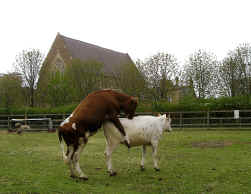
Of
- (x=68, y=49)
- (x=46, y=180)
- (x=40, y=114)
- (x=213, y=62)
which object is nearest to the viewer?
(x=46, y=180)

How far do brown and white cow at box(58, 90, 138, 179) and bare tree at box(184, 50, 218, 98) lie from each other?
26747 millimetres

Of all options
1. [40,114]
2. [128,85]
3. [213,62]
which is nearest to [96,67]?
[128,85]

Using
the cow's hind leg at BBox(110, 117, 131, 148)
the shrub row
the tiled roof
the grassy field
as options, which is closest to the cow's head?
the cow's hind leg at BBox(110, 117, 131, 148)

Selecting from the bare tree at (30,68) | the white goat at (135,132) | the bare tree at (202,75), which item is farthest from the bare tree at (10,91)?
the white goat at (135,132)

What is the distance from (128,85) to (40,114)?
10590 mm

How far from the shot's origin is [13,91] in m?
38.5

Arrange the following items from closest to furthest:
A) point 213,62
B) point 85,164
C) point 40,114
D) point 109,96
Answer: point 109,96, point 85,164, point 40,114, point 213,62

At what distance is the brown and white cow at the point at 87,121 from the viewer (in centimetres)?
674

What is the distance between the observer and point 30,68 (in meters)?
41.1

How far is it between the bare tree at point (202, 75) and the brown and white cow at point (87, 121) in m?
26.7

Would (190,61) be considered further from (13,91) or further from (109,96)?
(109,96)

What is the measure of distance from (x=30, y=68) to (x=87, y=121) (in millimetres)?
36824

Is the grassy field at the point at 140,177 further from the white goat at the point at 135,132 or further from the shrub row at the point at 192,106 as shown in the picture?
the shrub row at the point at 192,106

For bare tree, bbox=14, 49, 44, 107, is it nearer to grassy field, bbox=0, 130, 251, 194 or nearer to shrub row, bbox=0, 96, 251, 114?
shrub row, bbox=0, 96, 251, 114
